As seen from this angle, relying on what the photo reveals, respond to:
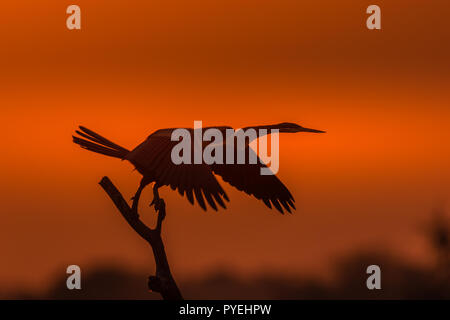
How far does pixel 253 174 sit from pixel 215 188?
163cm

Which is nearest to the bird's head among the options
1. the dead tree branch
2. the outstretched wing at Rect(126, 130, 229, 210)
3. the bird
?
the bird

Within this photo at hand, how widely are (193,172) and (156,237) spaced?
763 millimetres

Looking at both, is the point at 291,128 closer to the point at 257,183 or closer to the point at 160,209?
the point at 257,183

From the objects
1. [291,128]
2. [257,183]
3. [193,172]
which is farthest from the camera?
[257,183]

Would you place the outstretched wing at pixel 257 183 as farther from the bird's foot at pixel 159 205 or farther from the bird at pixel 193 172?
the bird's foot at pixel 159 205

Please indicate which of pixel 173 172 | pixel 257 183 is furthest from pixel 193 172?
pixel 257 183

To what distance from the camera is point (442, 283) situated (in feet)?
129

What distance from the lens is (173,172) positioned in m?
8.49

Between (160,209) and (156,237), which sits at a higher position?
(160,209)

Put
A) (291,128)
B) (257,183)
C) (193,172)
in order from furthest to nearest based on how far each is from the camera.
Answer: (257,183)
(291,128)
(193,172)

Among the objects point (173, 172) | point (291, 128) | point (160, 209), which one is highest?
point (291, 128)

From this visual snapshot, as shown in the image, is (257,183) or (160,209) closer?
(160,209)

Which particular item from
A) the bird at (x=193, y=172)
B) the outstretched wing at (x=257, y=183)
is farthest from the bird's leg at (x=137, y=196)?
the outstretched wing at (x=257, y=183)
